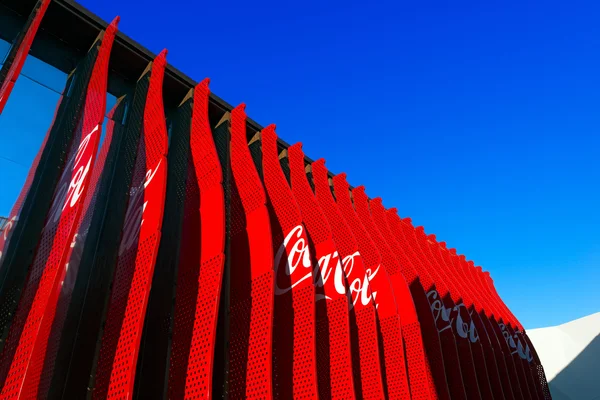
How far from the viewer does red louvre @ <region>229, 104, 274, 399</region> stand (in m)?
4.11

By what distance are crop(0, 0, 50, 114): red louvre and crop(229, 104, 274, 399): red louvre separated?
2.70 meters

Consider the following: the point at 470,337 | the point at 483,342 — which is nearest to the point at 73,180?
the point at 470,337

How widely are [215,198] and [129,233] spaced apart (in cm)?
95

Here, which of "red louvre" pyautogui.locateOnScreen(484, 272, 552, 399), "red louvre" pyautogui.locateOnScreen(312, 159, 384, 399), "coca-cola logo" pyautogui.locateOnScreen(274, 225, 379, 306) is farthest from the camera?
"red louvre" pyautogui.locateOnScreen(484, 272, 552, 399)

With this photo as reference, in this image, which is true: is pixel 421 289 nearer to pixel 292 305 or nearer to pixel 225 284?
pixel 292 305

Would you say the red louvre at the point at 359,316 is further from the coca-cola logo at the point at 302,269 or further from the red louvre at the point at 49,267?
the red louvre at the point at 49,267

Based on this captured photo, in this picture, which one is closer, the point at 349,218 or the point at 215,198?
the point at 215,198

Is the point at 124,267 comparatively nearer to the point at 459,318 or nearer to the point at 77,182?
the point at 77,182

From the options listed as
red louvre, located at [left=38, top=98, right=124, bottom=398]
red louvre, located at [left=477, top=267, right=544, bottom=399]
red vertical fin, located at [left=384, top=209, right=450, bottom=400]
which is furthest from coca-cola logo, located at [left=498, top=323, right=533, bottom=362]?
red louvre, located at [left=38, top=98, right=124, bottom=398]

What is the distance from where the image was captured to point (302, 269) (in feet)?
17.3

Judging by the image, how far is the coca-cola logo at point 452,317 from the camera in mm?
8664

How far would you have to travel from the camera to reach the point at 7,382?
2818 mm

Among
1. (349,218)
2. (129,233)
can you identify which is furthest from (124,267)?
(349,218)

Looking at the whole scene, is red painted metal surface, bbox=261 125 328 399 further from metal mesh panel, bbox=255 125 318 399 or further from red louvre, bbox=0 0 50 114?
red louvre, bbox=0 0 50 114
